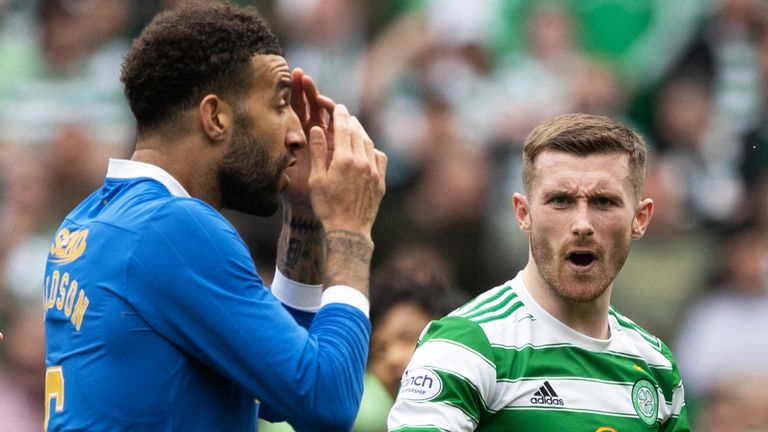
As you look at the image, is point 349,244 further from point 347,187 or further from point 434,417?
point 434,417

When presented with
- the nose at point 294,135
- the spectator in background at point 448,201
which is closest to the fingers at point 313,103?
the nose at point 294,135

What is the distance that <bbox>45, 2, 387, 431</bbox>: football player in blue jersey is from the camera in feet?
9.62

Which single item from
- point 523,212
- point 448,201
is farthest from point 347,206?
point 448,201

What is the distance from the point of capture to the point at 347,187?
10.7ft

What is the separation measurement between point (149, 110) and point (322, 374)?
87 centimetres

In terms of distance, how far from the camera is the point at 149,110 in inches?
127

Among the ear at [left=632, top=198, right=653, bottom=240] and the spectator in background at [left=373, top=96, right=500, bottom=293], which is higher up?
the spectator in background at [left=373, top=96, right=500, bottom=293]

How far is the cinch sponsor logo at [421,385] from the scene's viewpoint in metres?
3.20

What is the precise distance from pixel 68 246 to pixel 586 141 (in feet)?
5.01

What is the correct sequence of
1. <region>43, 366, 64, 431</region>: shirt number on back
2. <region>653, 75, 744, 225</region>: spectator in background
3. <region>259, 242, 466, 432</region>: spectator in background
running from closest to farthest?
<region>43, 366, 64, 431</region>: shirt number on back → <region>259, 242, 466, 432</region>: spectator in background → <region>653, 75, 744, 225</region>: spectator in background

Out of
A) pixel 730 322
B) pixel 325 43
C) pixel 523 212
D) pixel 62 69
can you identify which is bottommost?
pixel 523 212

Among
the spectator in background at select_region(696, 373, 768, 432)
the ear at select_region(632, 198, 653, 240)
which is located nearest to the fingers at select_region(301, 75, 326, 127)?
the ear at select_region(632, 198, 653, 240)

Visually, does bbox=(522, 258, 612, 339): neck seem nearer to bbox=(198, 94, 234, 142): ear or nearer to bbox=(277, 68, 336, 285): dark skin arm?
bbox=(277, 68, 336, 285): dark skin arm

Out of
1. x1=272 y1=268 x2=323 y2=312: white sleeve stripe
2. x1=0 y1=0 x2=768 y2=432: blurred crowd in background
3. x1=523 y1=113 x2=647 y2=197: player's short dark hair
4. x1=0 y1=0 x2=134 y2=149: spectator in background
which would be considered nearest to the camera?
x1=523 y1=113 x2=647 y2=197: player's short dark hair
